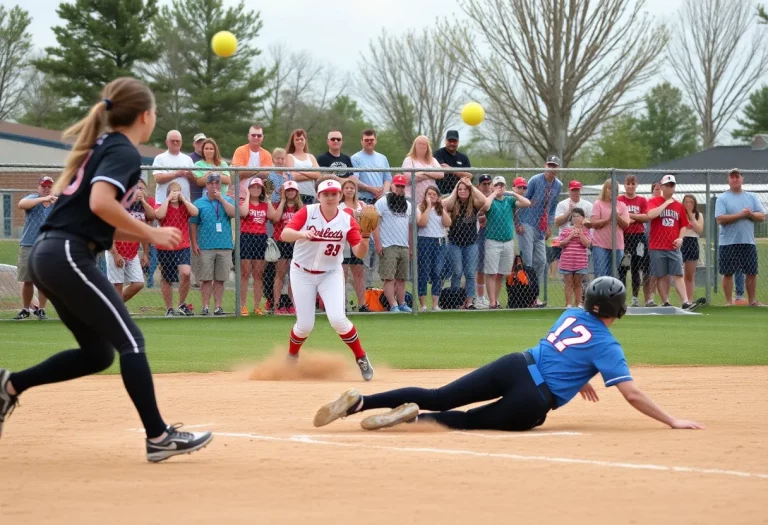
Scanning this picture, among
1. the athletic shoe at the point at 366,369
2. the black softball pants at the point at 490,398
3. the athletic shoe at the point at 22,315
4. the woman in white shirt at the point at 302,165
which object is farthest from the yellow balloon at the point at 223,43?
the black softball pants at the point at 490,398

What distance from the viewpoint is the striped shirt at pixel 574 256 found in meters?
17.2

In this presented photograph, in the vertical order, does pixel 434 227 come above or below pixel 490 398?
above

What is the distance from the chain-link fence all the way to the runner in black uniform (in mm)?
9440

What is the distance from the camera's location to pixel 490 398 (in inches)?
273

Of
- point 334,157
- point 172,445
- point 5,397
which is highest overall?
point 334,157

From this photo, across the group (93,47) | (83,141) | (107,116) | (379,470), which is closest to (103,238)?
(83,141)

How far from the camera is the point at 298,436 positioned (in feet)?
22.4

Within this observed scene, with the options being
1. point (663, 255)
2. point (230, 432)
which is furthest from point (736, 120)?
point (230, 432)

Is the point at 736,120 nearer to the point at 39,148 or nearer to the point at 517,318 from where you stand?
the point at 39,148

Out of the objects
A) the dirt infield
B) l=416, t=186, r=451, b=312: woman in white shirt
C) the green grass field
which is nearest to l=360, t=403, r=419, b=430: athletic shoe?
the dirt infield

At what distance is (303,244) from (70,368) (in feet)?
14.9

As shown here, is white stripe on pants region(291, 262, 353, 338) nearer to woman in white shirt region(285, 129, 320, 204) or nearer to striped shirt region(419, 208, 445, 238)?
woman in white shirt region(285, 129, 320, 204)

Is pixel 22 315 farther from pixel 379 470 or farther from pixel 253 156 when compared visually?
A: pixel 379 470

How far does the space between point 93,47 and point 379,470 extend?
4600cm
